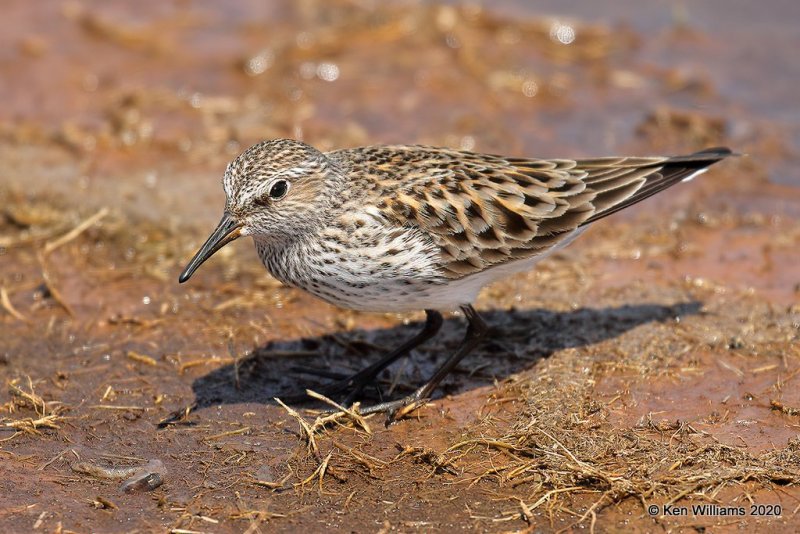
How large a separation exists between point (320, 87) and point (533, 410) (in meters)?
6.97

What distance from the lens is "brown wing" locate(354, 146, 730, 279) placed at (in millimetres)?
7711

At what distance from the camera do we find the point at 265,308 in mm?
9398

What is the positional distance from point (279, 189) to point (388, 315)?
2.20m

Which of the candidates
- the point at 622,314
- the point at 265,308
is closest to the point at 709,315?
the point at 622,314

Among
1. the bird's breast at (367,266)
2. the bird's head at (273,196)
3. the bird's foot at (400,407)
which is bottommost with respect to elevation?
the bird's foot at (400,407)

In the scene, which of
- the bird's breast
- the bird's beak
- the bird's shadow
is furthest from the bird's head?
the bird's shadow

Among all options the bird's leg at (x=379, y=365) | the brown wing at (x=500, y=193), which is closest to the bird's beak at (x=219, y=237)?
the brown wing at (x=500, y=193)

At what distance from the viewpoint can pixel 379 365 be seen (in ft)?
27.3

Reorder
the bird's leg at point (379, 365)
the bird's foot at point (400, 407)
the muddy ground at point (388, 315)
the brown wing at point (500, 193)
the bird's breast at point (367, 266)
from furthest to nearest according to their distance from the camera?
1. the bird's leg at point (379, 365)
2. the bird's foot at point (400, 407)
3. the brown wing at point (500, 193)
4. the bird's breast at point (367, 266)
5. the muddy ground at point (388, 315)

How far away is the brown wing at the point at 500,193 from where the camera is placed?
7711 mm

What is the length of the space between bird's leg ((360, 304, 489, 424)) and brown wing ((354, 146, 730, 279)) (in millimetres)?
608

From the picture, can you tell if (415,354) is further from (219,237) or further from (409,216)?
(219,237)

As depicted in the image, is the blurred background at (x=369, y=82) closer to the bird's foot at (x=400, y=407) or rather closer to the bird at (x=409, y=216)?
the bird at (x=409, y=216)

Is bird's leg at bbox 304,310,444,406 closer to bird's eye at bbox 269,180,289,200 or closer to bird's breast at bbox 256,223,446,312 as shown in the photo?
bird's breast at bbox 256,223,446,312
